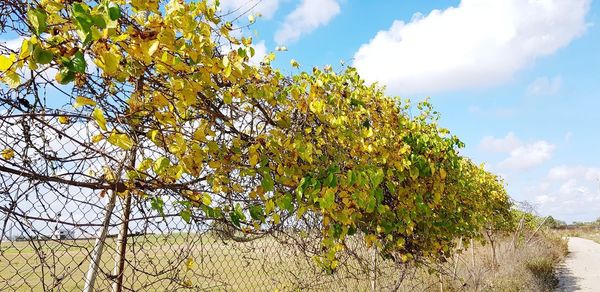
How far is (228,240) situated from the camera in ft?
8.76

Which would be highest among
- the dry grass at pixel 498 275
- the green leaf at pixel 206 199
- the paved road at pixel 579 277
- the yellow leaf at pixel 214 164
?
the yellow leaf at pixel 214 164

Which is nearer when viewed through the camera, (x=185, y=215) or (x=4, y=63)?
(x=4, y=63)

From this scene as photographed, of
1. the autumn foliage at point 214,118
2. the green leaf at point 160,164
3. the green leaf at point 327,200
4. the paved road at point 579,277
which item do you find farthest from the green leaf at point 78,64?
the paved road at point 579,277

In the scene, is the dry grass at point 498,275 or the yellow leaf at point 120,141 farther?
the dry grass at point 498,275

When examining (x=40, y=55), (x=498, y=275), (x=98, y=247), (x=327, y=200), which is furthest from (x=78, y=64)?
(x=498, y=275)

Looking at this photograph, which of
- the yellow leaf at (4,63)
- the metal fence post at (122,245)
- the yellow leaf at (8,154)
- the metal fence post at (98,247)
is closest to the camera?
the yellow leaf at (4,63)

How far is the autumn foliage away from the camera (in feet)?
4.92

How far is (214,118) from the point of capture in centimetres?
234

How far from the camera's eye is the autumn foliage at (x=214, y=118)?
1501 millimetres

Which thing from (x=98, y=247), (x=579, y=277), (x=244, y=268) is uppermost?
(x=98, y=247)

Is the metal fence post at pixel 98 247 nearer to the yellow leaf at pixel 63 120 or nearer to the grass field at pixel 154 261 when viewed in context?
the grass field at pixel 154 261

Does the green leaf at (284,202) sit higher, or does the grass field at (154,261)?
the green leaf at (284,202)

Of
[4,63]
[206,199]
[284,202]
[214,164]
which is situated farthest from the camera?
[284,202]

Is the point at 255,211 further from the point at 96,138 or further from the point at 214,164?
the point at 96,138
